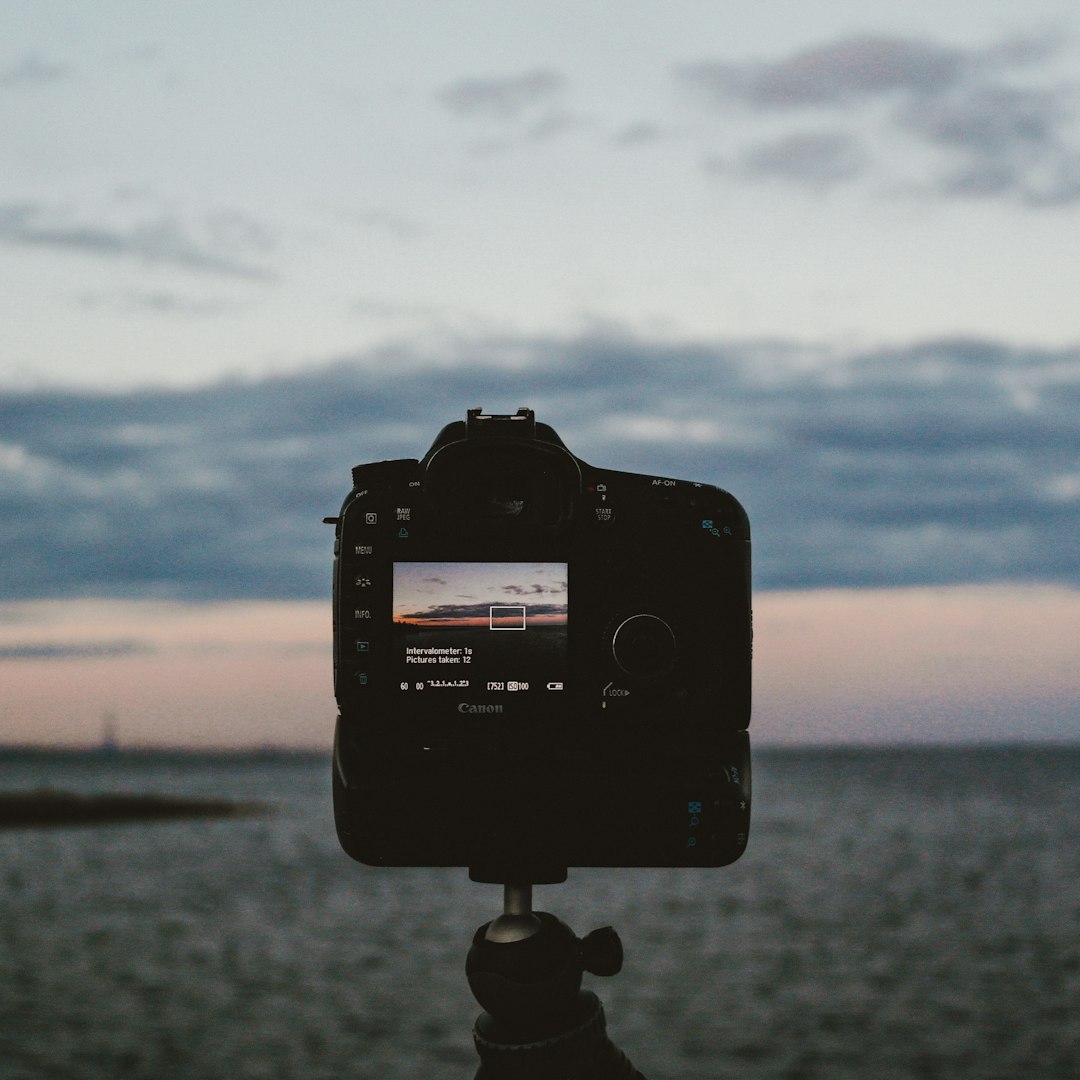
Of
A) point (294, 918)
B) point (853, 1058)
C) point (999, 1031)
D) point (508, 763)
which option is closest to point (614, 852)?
point (508, 763)

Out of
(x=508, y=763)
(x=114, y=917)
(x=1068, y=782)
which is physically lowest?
(x=1068, y=782)

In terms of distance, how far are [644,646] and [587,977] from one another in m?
11.9

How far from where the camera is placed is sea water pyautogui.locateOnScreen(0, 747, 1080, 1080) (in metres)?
24.5

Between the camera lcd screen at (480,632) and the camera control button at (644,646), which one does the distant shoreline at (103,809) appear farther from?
the camera control button at (644,646)

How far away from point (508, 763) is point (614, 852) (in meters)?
0.26

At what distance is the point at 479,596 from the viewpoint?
2.47m

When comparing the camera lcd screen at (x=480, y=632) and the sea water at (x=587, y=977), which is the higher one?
the camera lcd screen at (x=480, y=632)

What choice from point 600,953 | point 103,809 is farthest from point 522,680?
point 103,809

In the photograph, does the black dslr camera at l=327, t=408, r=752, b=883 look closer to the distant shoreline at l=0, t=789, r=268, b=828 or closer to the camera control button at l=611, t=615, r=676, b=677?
the camera control button at l=611, t=615, r=676, b=677

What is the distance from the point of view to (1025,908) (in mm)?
43562

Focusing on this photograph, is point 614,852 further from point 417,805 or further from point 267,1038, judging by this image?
point 267,1038

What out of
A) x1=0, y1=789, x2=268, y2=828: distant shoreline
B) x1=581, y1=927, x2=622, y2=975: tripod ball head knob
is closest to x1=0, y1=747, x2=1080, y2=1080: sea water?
x1=581, y1=927, x2=622, y2=975: tripod ball head knob

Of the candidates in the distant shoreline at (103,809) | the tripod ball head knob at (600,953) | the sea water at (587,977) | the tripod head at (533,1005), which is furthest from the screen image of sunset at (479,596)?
the distant shoreline at (103,809)

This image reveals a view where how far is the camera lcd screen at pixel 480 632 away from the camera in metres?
2.44
